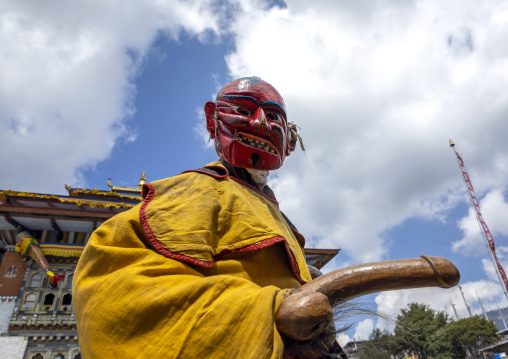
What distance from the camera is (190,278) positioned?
1270 millimetres

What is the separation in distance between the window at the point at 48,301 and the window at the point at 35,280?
0.73 m

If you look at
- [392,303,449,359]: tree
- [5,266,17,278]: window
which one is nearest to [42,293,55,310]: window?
[5,266,17,278]: window

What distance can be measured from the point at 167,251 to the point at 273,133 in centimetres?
136

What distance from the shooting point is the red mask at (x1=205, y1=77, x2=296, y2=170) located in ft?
7.79

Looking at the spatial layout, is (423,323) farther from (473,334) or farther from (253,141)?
(253,141)

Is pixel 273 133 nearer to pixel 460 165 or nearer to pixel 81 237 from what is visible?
pixel 81 237

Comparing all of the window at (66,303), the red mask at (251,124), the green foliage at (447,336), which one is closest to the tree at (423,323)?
the green foliage at (447,336)

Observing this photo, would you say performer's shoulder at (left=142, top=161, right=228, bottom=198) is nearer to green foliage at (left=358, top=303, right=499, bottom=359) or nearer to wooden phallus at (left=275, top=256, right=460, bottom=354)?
wooden phallus at (left=275, top=256, right=460, bottom=354)

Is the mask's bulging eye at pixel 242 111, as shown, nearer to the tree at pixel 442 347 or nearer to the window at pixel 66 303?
the window at pixel 66 303

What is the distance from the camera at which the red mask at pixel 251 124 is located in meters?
2.38

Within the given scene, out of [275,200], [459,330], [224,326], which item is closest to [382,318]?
[224,326]

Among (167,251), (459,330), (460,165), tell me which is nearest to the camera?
(167,251)

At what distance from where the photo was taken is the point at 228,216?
5.91 feet

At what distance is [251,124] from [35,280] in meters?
17.9
